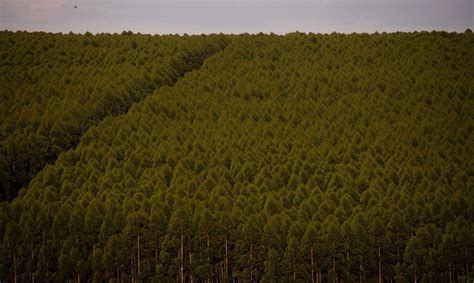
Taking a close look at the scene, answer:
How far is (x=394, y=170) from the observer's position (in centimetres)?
6066

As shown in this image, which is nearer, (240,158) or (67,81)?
(240,158)

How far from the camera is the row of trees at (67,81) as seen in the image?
70.6 metres

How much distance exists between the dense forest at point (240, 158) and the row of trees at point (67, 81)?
274 millimetres

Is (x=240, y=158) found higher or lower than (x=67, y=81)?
lower

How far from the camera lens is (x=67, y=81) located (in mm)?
90750

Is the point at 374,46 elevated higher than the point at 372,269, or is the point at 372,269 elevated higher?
the point at 374,46

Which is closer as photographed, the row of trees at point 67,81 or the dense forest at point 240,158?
the dense forest at point 240,158

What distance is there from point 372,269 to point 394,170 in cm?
1295

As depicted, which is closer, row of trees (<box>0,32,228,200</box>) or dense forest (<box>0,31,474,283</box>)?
dense forest (<box>0,31,474,283</box>)

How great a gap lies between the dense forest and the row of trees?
274mm

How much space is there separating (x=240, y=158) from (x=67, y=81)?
3538cm

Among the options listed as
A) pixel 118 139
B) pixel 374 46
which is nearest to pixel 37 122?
pixel 118 139

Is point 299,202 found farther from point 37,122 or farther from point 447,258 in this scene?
point 37,122

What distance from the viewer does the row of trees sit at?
7062cm
